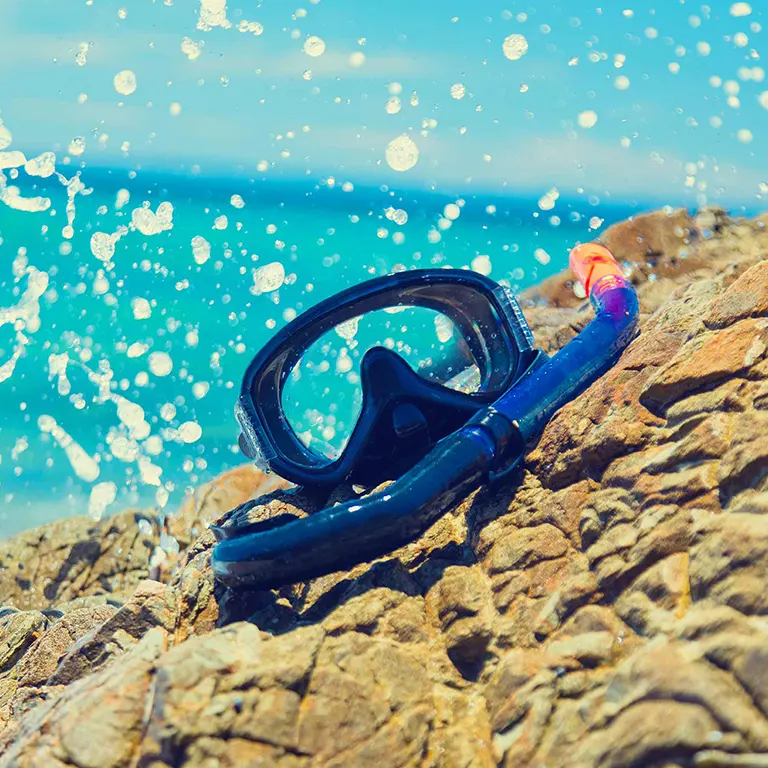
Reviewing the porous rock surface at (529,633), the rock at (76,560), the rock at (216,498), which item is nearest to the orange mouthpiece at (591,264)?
the porous rock surface at (529,633)

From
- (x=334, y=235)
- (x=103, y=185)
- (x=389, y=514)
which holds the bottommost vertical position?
(x=389, y=514)

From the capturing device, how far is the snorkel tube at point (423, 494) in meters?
2.89

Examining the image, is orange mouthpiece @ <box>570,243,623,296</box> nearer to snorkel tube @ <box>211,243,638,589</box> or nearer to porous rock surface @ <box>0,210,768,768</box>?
snorkel tube @ <box>211,243,638,589</box>

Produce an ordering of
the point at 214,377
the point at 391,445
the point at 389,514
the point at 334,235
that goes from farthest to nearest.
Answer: the point at 334,235
the point at 214,377
the point at 391,445
the point at 389,514

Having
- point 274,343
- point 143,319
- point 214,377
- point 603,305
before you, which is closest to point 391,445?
point 274,343

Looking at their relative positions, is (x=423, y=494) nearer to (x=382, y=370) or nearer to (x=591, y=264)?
(x=382, y=370)

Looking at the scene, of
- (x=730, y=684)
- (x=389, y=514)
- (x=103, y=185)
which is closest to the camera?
(x=730, y=684)

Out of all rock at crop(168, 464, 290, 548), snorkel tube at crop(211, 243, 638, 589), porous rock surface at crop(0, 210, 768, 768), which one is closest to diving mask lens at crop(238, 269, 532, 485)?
snorkel tube at crop(211, 243, 638, 589)

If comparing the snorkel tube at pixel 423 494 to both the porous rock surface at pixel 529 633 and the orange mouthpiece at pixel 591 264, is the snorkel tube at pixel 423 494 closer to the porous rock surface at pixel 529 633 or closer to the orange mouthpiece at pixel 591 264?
the porous rock surface at pixel 529 633

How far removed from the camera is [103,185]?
15016mm

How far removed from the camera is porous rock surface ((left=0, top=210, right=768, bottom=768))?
6.79 feet

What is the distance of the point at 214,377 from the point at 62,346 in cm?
215

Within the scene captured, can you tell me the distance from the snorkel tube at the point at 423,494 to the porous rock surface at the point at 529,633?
0.34 ft

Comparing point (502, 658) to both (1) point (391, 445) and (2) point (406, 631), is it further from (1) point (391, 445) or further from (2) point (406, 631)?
(1) point (391, 445)
